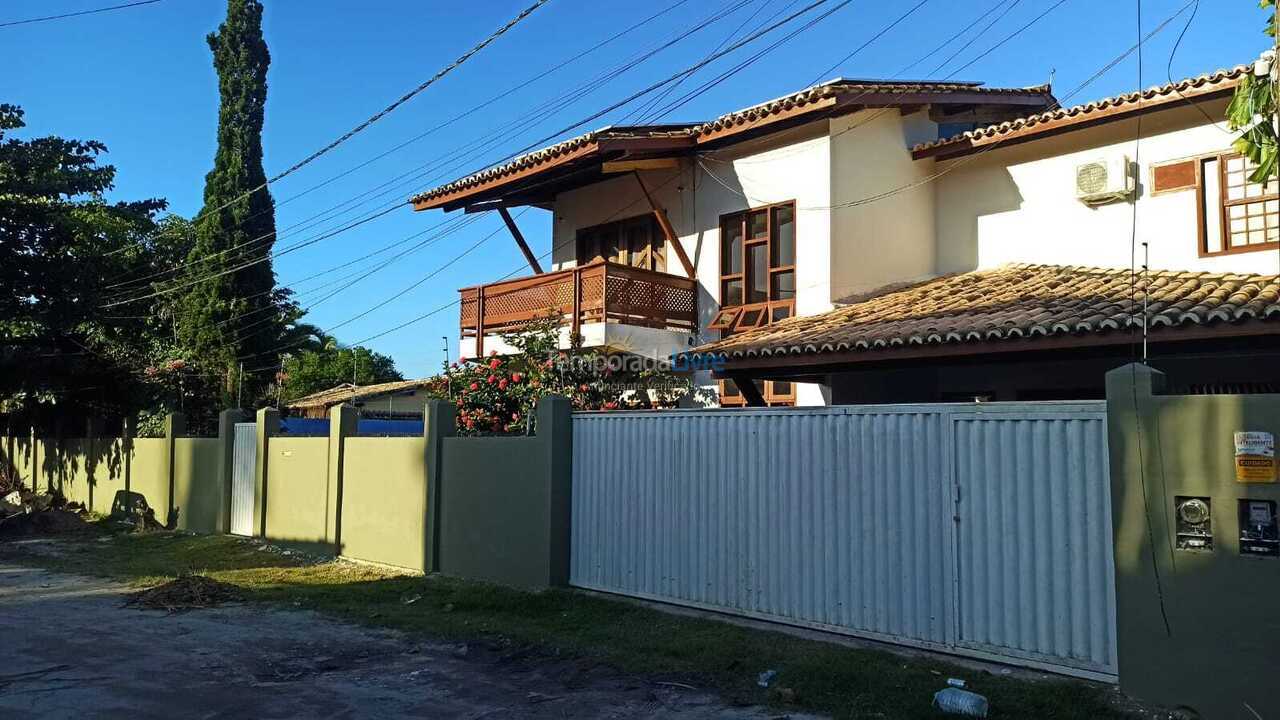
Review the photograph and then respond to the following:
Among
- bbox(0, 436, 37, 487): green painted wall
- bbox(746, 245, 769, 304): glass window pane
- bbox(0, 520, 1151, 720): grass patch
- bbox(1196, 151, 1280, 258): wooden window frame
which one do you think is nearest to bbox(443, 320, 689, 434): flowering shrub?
bbox(746, 245, 769, 304): glass window pane

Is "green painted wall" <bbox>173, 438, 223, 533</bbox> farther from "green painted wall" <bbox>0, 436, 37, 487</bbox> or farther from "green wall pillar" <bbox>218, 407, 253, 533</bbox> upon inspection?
"green painted wall" <bbox>0, 436, 37, 487</bbox>

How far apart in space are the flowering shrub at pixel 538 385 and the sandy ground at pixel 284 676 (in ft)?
14.6

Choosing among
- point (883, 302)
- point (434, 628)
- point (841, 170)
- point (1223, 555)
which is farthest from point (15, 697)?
point (841, 170)

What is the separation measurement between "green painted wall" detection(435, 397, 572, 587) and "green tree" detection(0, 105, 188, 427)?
10.9 metres

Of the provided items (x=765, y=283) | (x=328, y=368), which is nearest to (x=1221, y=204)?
(x=765, y=283)

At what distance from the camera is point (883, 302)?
12.0 m

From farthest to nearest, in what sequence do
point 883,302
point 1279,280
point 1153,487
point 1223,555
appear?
point 883,302 → point 1279,280 → point 1153,487 → point 1223,555

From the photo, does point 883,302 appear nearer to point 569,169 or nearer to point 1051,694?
point 569,169

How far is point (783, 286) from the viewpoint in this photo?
13281 millimetres

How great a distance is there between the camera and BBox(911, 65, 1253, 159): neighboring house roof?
1039cm

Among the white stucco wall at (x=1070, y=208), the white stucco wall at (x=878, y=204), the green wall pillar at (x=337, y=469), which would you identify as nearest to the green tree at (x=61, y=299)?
the green wall pillar at (x=337, y=469)

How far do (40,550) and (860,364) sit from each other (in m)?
13.3

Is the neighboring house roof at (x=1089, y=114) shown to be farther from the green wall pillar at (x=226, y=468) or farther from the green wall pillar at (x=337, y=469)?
the green wall pillar at (x=226, y=468)

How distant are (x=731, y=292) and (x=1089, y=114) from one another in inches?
209
